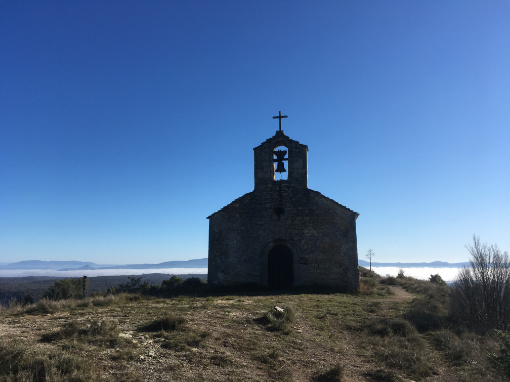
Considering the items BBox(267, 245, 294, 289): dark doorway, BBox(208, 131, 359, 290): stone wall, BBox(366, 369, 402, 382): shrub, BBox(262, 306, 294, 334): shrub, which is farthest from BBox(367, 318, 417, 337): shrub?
BBox(267, 245, 294, 289): dark doorway

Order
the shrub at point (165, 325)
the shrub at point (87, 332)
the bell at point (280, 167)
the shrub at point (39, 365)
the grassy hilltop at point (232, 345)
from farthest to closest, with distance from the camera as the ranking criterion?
1. the bell at point (280, 167)
2. the shrub at point (165, 325)
3. the shrub at point (87, 332)
4. the grassy hilltop at point (232, 345)
5. the shrub at point (39, 365)

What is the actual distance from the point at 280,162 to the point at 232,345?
13.3m

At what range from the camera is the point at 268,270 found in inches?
711

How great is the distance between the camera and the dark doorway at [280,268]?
706 inches

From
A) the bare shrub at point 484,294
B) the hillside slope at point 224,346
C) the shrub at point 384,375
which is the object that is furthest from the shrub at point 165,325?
the bare shrub at point 484,294

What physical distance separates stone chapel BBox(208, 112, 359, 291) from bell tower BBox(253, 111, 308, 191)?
5 cm

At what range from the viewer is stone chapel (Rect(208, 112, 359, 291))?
1767 cm

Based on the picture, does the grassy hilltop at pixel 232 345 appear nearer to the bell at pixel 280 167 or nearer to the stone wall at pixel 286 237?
the stone wall at pixel 286 237

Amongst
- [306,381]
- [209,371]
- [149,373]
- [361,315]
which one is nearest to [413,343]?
[361,315]

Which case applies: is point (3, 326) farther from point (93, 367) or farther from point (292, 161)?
point (292, 161)

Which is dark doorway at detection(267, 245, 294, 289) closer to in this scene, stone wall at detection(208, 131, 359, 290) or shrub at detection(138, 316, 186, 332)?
stone wall at detection(208, 131, 359, 290)

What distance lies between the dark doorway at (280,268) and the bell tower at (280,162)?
351 centimetres

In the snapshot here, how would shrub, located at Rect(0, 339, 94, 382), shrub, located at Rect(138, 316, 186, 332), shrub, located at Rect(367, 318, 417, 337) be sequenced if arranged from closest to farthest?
shrub, located at Rect(0, 339, 94, 382), shrub, located at Rect(138, 316, 186, 332), shrub, located at Rect(367, 318, 417, 337)

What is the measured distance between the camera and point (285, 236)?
59.5 ft
